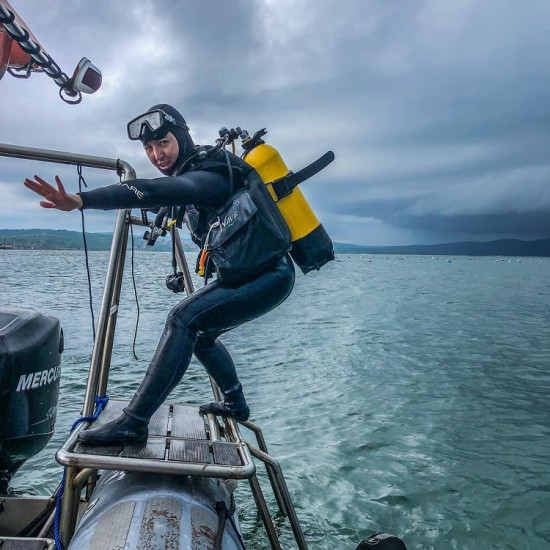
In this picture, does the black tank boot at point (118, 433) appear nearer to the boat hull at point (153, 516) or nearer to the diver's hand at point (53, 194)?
the boat hull at point (153, 516)

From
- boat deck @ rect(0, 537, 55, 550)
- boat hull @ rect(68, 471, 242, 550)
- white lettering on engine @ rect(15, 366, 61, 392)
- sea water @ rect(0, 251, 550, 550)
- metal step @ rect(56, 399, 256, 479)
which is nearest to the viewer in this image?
boat hull @ rect(68, 471, 242, 550)

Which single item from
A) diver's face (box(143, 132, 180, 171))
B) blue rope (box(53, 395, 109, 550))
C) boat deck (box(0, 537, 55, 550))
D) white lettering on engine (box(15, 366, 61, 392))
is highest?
diver's face (box(143, 132, 180, 171))

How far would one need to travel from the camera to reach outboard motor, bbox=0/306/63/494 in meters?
3.39

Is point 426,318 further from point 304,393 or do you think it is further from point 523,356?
point 304,393

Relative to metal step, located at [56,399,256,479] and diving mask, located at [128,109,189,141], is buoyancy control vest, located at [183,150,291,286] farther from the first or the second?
metal step, located at [56,399,256,479]

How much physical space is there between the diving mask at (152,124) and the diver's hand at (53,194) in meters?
0.95

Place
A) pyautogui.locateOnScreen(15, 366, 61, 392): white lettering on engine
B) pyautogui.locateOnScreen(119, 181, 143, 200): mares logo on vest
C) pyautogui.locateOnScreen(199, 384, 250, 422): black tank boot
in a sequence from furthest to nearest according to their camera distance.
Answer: pyautogui.locateOnScreen(199, 384, 250, 422): black tank boot → pyautogui.locateOnScreen(15, 366, 61, 392): white lettering on engine → pyautogui.locateOnScreen(119, 181, 143, 200): mares logo on vest

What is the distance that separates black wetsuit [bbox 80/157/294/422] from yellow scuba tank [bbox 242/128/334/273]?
0.16 metres

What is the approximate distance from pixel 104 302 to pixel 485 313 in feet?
80.5

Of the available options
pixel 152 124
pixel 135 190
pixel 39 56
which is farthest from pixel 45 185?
pixel 39 56

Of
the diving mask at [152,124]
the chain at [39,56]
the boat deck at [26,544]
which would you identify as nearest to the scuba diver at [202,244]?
the diving mask at [152,124]

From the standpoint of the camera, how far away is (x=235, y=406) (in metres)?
3.90

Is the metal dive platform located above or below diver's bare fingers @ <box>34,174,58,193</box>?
below

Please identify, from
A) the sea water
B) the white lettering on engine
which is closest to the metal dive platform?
the white lettering on engine
